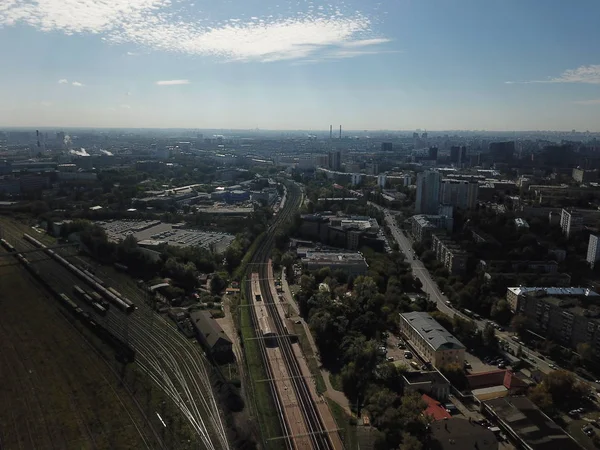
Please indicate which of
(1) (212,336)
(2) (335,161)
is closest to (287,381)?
(1) (212,336)

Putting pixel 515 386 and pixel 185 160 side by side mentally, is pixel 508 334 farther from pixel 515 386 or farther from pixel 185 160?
pixel 185 160

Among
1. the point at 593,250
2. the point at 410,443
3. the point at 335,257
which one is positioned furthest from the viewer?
the point at 335,257

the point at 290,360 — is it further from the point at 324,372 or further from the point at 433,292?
the point at 433,292

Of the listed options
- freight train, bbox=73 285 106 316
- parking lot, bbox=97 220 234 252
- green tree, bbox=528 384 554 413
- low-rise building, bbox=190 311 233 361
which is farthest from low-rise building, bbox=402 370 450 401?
parking lot, bbox=97 220 234 252

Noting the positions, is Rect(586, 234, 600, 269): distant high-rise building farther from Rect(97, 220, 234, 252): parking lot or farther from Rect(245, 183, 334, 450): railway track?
Rect(97, 220, 234, 252): parking lot

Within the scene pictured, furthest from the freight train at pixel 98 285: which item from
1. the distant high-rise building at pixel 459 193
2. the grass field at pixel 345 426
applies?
the distant high-rise building at pixel 459 193

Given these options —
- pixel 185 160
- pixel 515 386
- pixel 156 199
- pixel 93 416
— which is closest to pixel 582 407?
pixel 515 386
